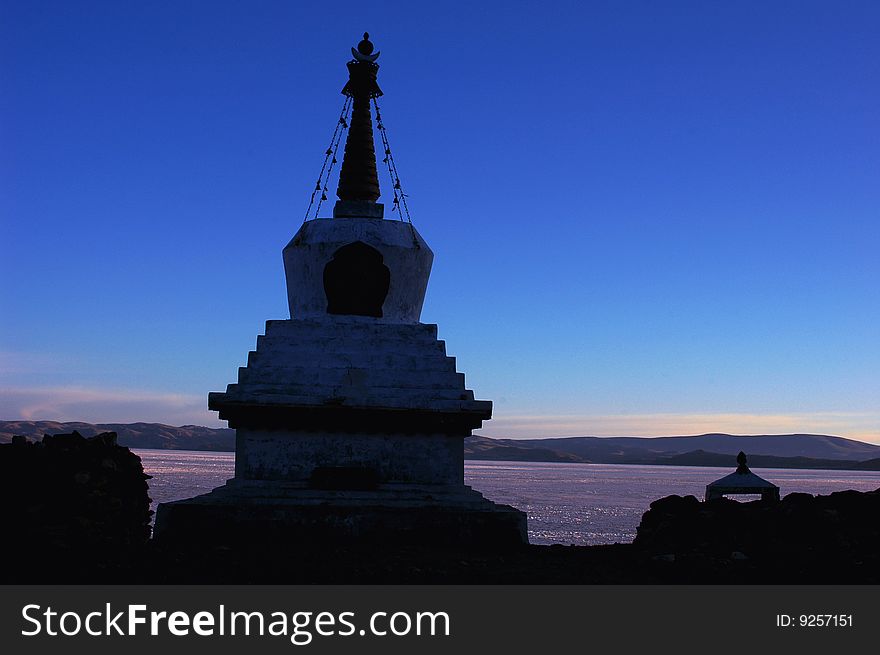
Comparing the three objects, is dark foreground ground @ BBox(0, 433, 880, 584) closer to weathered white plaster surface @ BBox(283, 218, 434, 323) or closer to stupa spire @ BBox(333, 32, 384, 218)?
weathered white plaster surface @ BBox(283, 218, 434, 323)

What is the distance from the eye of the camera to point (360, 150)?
1730 cm

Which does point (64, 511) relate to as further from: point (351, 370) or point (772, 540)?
point (772, 540)

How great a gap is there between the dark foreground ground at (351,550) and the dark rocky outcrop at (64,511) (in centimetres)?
1

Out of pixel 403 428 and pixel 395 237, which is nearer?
pixel 403 428

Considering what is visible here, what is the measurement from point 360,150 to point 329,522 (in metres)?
6.92

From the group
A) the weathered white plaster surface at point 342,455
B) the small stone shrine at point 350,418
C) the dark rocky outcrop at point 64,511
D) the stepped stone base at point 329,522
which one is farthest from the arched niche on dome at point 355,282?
the dark rocky outcrop at point 64,511

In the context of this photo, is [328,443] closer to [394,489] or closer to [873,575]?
[394,489]

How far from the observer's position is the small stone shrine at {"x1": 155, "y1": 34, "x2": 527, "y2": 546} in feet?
44.3

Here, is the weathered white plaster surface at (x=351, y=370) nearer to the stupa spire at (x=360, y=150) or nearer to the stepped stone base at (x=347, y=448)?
the stepped stone base at (x=347, y=448)

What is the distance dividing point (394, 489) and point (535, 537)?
724 inches

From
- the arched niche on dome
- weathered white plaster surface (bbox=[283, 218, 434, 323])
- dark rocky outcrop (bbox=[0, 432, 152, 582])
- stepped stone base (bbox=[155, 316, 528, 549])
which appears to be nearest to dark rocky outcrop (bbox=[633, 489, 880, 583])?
stepped stone base (bbox=[155, 316, 528, 549])

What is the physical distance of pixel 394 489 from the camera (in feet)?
46.6

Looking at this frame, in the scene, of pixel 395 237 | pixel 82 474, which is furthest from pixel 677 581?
pixel 395 237

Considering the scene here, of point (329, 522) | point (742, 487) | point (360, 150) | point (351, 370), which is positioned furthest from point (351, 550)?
point (742, 487)
